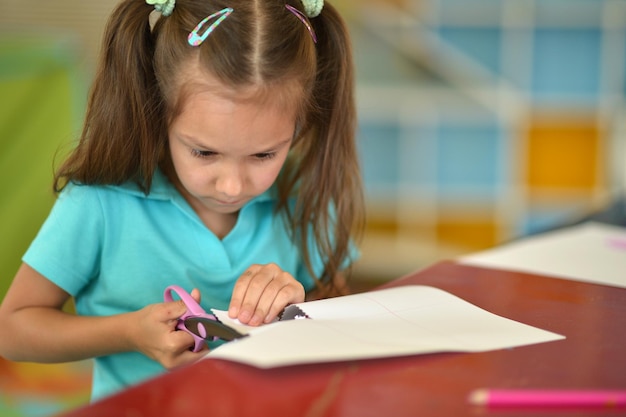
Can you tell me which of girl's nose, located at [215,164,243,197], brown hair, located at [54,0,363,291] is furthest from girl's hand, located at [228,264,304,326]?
brown hair, located at [54,0,363,291]

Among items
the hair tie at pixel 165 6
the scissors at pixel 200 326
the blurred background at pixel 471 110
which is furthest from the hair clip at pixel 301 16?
the blurred background at pixel 471 110

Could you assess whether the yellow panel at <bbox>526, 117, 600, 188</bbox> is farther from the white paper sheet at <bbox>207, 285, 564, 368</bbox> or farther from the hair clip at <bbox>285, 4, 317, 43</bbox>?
the white paper sheet at <bbox>207, 285, 564, 368</bbox>

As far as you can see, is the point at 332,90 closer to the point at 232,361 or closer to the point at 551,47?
the point at 232,361

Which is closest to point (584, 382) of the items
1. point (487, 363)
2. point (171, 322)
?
point (487, 363)

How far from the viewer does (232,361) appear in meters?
0.63

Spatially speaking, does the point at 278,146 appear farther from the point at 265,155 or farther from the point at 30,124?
the point at 30,124

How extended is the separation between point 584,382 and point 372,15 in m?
3.01

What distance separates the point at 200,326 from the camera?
0.77 metres

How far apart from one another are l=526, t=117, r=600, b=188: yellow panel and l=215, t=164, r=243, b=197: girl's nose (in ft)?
9.02

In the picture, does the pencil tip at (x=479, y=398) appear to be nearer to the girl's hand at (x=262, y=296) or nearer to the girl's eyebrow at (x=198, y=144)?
the girl's hand at (x=262, y=296)

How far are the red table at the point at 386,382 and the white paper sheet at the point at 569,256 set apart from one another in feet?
0.86

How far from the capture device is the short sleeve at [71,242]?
96cm

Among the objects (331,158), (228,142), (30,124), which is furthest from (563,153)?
(228,142)

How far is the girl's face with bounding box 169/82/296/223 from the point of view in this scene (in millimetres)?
928
